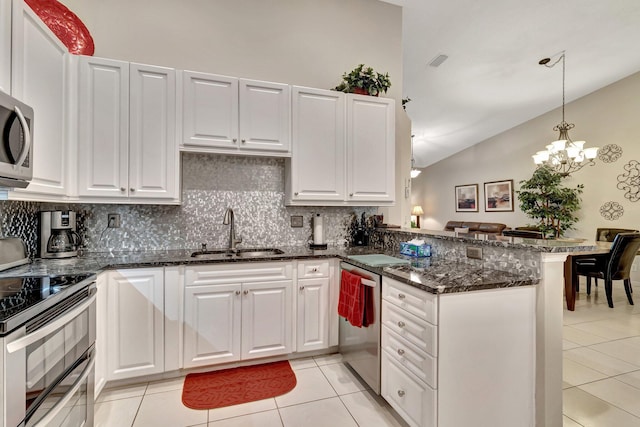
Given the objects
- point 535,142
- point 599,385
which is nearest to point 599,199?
point 535,142

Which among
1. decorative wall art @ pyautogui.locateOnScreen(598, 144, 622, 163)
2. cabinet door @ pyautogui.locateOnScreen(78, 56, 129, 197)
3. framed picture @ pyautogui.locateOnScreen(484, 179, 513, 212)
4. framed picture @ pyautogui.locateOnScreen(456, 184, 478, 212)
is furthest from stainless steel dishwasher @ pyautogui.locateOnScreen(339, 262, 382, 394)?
framed picture @ pyautogui.locateOnScreen(456, 184, 478, 212)

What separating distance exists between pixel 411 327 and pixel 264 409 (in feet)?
3.58

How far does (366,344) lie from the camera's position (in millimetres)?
2117

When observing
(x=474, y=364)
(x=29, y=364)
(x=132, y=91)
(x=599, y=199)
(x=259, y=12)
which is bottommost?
(x=474, y=364)

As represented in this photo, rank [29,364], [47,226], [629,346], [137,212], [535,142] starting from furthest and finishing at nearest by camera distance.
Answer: [535,142], [629,346], [137,212], [47,226], [29,364]

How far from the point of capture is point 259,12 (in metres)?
3.00

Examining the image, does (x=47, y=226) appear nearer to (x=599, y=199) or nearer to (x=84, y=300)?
(x=84, y=300)

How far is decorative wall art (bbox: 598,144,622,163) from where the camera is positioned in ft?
17.5

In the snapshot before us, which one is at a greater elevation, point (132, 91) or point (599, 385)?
point (132, 91)

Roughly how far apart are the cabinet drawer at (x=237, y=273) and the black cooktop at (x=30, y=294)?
68 cm

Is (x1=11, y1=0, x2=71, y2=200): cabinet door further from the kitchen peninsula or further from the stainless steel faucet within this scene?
the stainless steel faucet

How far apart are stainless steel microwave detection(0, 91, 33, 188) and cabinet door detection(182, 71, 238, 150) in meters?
1.04

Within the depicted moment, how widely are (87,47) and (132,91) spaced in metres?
0.46

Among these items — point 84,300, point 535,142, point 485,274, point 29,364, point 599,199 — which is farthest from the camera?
→ point 535,142
